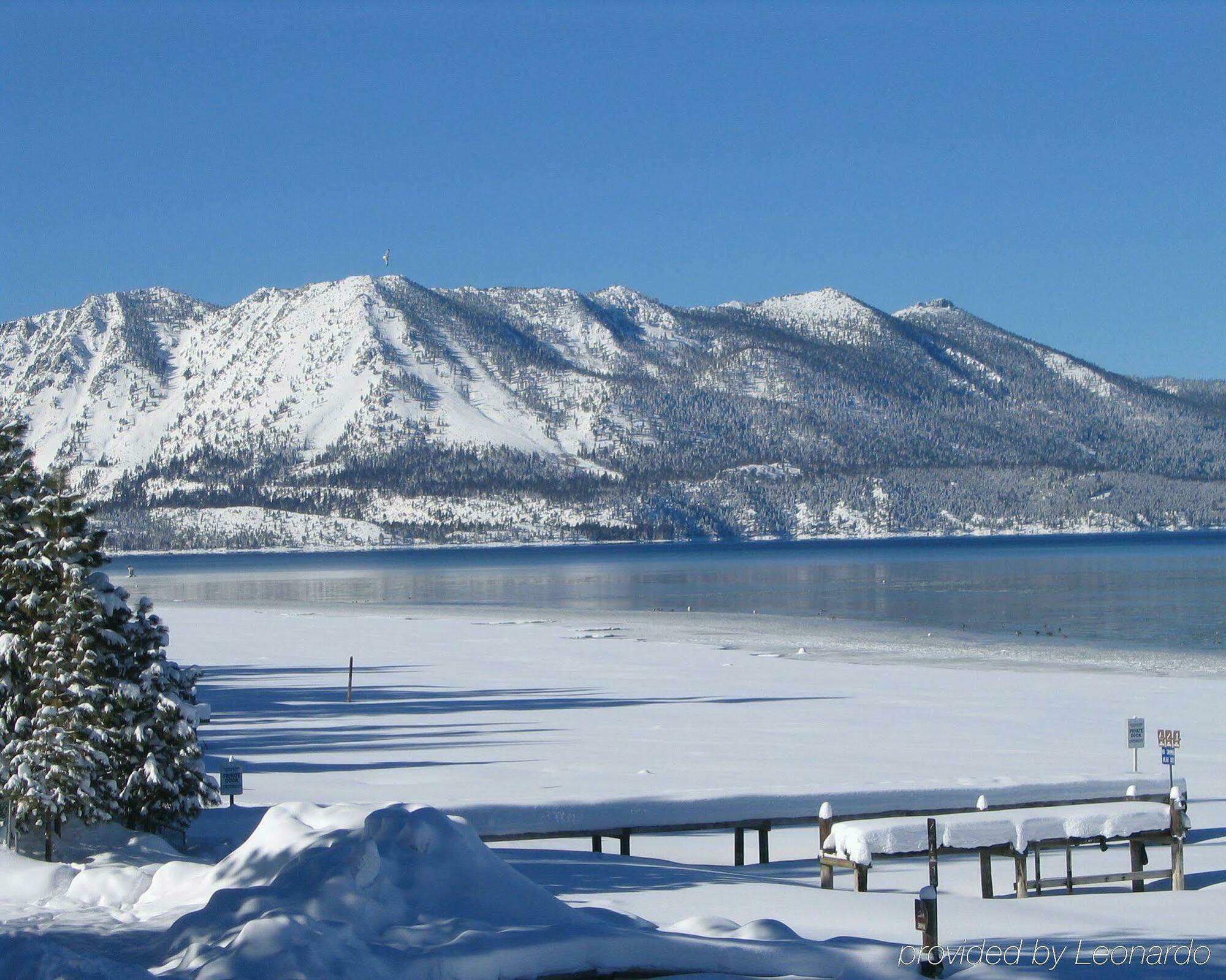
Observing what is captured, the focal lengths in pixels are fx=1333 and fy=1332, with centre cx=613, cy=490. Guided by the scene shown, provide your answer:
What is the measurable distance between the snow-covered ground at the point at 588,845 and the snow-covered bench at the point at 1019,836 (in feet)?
1.55

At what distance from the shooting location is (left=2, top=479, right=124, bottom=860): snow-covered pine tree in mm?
12195

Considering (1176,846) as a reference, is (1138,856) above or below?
below

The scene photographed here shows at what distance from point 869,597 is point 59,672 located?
256 ft

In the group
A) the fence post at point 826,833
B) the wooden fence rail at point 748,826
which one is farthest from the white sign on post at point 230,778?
the fence post at point 826,833

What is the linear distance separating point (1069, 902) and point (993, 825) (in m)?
1.53

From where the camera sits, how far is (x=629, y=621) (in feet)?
216

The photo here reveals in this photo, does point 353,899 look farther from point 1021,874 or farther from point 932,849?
point 1021,874

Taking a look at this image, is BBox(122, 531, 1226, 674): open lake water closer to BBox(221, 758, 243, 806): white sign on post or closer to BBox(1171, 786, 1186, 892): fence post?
BBox(1171, 786, 1186, 892): fence post

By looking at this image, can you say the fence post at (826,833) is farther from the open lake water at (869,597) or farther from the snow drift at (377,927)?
the open lake water at (869,597)

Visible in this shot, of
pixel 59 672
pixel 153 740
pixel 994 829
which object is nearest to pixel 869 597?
pixel 994 829

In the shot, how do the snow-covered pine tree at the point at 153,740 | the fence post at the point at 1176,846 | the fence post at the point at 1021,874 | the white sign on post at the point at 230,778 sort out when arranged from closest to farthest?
1. the snow-covered pine tree at the point at 153,740
2. the fence post at the point at 1021,874
3. the fence post at the point at 1176,846
4. the white sign on post at the point at 230,778
